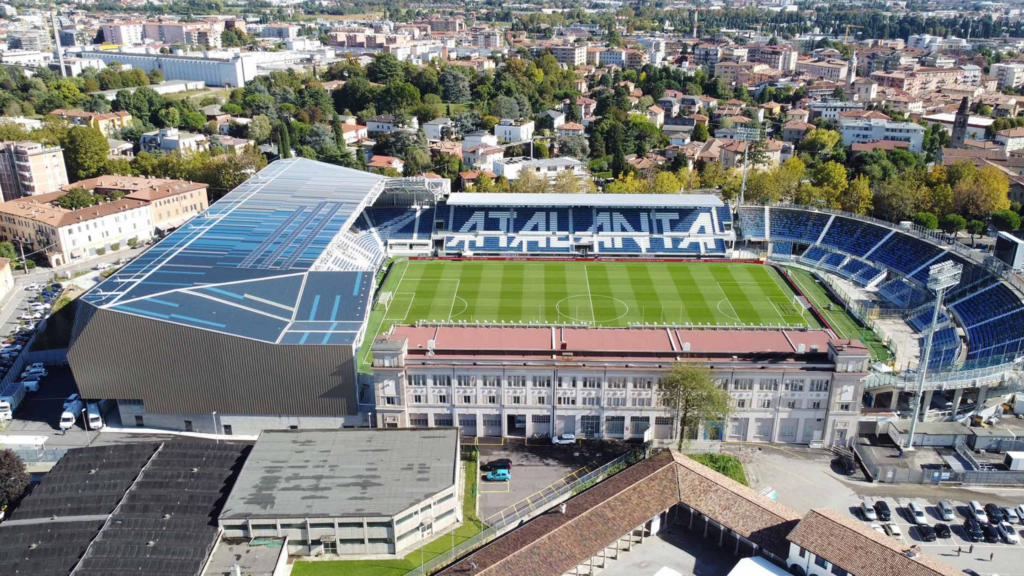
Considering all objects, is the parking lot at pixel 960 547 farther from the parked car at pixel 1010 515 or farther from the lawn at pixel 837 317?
the lawn at pixel 837 317

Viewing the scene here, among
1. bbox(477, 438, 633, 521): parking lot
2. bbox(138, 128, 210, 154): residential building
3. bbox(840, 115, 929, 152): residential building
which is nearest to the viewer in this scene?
→ bbox(477, 438, 633, 521): parking lot

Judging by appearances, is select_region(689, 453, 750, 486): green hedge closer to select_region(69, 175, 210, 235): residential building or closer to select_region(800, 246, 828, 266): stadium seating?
select_region(800, 246, 828, 266): stadium seating

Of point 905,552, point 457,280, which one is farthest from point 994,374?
point 457,280

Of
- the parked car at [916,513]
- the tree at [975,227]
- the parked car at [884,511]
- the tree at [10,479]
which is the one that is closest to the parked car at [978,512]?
the parked car at [916,513]

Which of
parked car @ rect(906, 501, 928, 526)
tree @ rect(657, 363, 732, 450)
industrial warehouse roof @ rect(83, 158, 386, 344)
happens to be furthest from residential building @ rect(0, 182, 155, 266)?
parked car @ rect(906, 501, 928, 526)

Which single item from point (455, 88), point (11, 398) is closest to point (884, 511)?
point (11, 398)

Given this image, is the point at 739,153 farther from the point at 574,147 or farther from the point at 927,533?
the point at 927,533

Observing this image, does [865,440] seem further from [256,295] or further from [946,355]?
[256,295]
